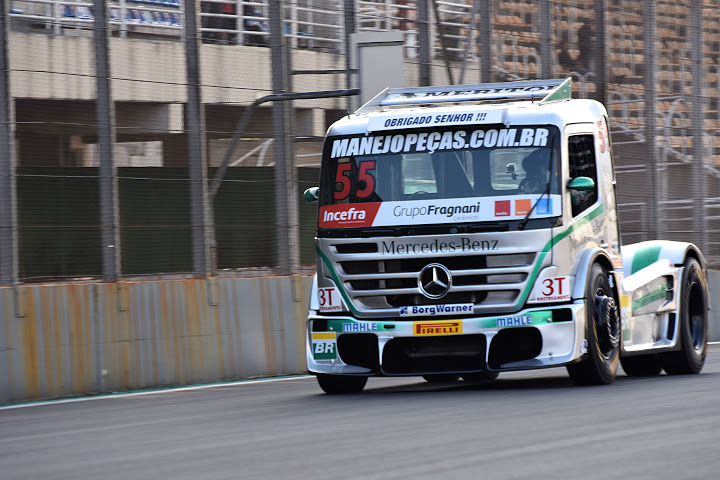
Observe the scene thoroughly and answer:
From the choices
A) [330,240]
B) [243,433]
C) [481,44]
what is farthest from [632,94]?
[243,433]

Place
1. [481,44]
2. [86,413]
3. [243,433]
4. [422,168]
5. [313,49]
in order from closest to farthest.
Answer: [243,433] < [86,413] < [422,168] < [313,49] < [481,44]

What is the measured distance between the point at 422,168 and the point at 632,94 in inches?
396

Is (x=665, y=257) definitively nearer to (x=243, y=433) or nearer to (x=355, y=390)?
(x=355, y=390)

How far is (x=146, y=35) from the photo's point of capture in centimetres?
1434

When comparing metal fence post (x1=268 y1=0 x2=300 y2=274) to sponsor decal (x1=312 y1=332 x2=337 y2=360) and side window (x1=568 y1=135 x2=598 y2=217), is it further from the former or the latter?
side window (x1=568 y1=135 x2=598 y2=217)

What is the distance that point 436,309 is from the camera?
1139 cm

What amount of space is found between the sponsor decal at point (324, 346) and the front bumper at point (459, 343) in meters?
0.01

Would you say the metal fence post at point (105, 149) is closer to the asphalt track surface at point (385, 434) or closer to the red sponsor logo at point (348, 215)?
the asphalt track surface at point (385, 434)

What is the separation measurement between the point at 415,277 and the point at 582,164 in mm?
1747

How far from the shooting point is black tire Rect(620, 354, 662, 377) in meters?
13.8

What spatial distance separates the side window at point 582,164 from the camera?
1163cm

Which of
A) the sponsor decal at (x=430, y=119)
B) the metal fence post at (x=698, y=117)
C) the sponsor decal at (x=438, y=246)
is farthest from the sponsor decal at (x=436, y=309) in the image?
the metal fence post at (x=698, y=117)

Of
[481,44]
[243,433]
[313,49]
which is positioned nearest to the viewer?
[243,433]

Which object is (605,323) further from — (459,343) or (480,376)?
(480,376)
